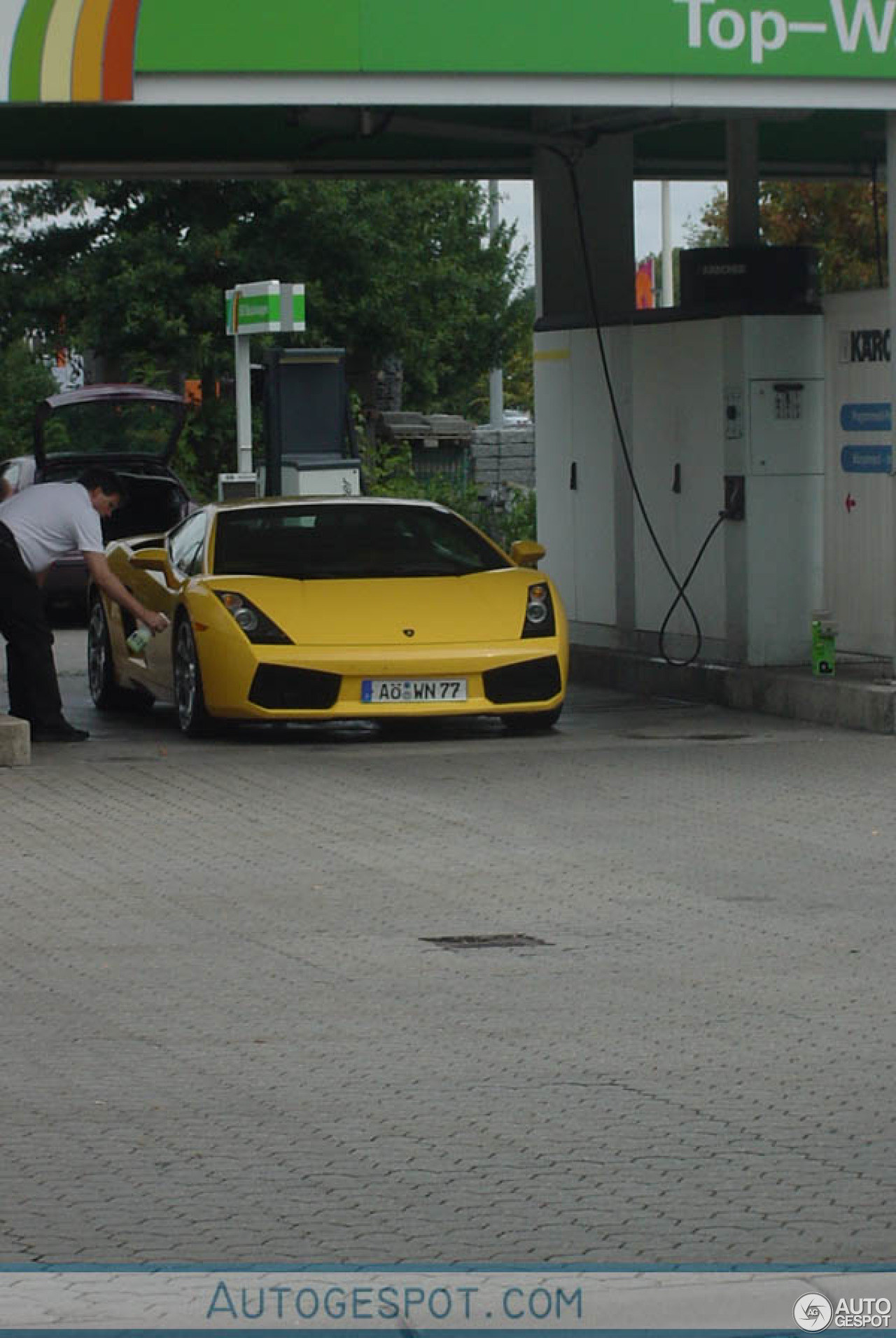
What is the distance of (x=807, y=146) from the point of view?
2255cm

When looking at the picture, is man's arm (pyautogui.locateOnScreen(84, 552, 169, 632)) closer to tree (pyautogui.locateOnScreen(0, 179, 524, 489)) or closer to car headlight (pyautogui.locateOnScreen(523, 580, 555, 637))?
car headlight (pyautogui.locateOnScreen(523, 580, 555, 637))

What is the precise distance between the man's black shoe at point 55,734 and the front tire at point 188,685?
0.62 m

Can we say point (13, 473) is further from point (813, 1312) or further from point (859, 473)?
point (813, 1312)

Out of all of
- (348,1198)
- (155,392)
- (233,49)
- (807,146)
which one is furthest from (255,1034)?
(155,392)

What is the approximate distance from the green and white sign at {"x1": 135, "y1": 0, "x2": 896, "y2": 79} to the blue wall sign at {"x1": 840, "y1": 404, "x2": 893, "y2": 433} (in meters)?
2.47

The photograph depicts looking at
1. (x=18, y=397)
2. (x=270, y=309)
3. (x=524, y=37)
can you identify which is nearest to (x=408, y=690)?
(x=524, y=37)

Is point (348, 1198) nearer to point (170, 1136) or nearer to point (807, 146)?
point (170, 1136)

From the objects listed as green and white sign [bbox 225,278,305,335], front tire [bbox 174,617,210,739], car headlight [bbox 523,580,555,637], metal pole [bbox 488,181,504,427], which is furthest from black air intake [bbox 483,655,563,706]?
metal pole [bbox 488,181,504,427]

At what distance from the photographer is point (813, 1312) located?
4.97 metres

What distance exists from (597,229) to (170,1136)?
14642 millimetres

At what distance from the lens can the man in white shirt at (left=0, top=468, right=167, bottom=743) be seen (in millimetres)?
15203

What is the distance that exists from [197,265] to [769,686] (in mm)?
29139

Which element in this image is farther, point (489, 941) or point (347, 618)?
point (347, 618)

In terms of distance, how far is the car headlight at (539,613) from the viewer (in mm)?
15094
